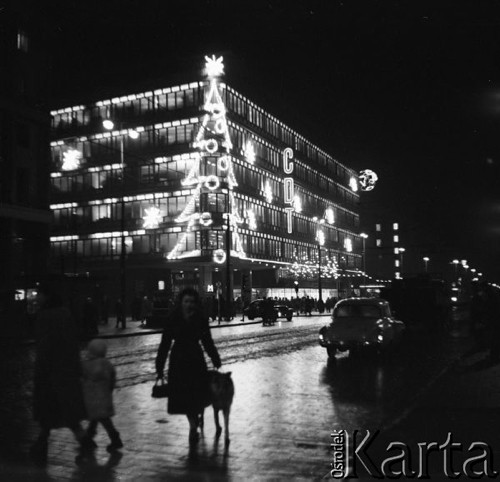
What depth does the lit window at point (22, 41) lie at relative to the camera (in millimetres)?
45312

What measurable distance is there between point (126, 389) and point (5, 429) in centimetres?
416

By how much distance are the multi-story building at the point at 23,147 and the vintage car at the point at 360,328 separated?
27832 millimetres

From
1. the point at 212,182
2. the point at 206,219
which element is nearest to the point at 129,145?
the point at 212,182

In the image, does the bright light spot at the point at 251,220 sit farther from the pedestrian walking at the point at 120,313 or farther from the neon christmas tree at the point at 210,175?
the pedestrian walking at the point at 120,313

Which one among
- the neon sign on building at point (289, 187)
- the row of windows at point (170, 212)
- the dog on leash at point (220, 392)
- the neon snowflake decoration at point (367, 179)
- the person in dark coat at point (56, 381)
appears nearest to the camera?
the person in dark coat at point (56, 381)

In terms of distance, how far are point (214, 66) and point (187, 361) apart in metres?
64.5

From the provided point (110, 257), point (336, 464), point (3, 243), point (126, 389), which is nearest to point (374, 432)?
point (336, 464)

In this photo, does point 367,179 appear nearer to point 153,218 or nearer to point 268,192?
point 268,192

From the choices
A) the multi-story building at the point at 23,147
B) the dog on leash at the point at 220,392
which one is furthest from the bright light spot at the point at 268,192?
the dog on leash at the point at 220,392

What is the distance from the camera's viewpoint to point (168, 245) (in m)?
69.3

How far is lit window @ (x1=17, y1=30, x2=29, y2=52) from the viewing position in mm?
45312

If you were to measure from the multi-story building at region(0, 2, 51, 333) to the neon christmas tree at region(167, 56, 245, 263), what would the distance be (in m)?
21.8

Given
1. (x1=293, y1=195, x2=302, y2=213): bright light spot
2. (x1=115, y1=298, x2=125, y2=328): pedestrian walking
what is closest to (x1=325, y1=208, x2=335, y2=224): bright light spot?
(x1=293, y1=195, x2=302, y2=213): bright light spot

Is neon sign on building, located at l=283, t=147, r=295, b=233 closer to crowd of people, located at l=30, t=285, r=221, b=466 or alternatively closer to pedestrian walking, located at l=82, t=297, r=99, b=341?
pedestrian walking, located at l=82, t=297, r=99, b=341
